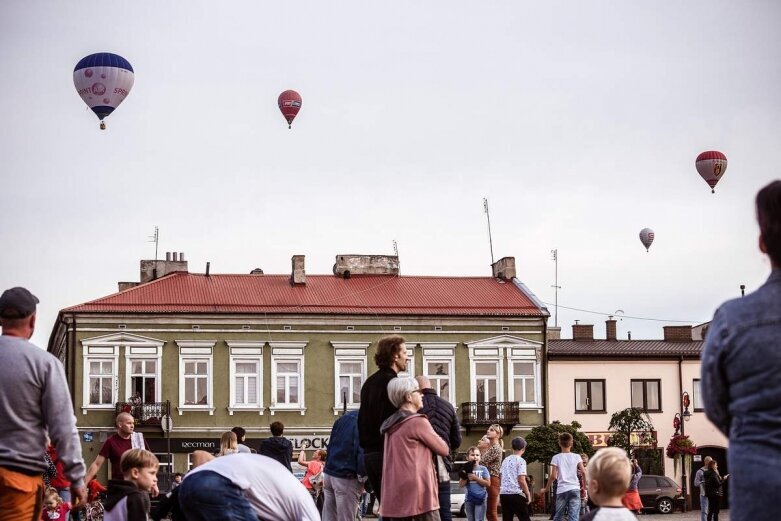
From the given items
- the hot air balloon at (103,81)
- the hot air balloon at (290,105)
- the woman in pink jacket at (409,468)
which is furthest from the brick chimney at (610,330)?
the woman in pink jacket at (409,468)

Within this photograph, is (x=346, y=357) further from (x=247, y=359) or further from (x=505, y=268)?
(x=505, y=268)

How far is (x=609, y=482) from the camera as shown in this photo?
7.48 meters

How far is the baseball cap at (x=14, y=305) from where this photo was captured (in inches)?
327

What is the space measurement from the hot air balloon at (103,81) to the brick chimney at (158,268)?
50.6ft

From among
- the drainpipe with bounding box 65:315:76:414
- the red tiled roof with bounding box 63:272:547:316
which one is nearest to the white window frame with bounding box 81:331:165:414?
the drainpipe with bounding box 65:315:76:414

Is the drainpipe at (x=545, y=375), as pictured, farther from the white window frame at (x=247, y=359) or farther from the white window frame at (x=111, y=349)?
the white window frame at (x=111, y=349)

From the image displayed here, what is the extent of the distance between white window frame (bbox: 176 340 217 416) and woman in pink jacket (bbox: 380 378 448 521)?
46.5m

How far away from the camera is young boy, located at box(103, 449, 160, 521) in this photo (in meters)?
10.6

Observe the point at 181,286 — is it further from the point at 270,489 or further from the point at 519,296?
the point at 270,489

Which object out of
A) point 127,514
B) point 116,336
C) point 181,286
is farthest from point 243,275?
point 127,514

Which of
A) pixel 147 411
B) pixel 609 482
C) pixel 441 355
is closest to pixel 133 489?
pixel 609 482

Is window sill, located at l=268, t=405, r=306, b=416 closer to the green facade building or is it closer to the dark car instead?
the green facade building

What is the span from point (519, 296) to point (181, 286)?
15.0 meters

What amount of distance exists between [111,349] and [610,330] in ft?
81.2
